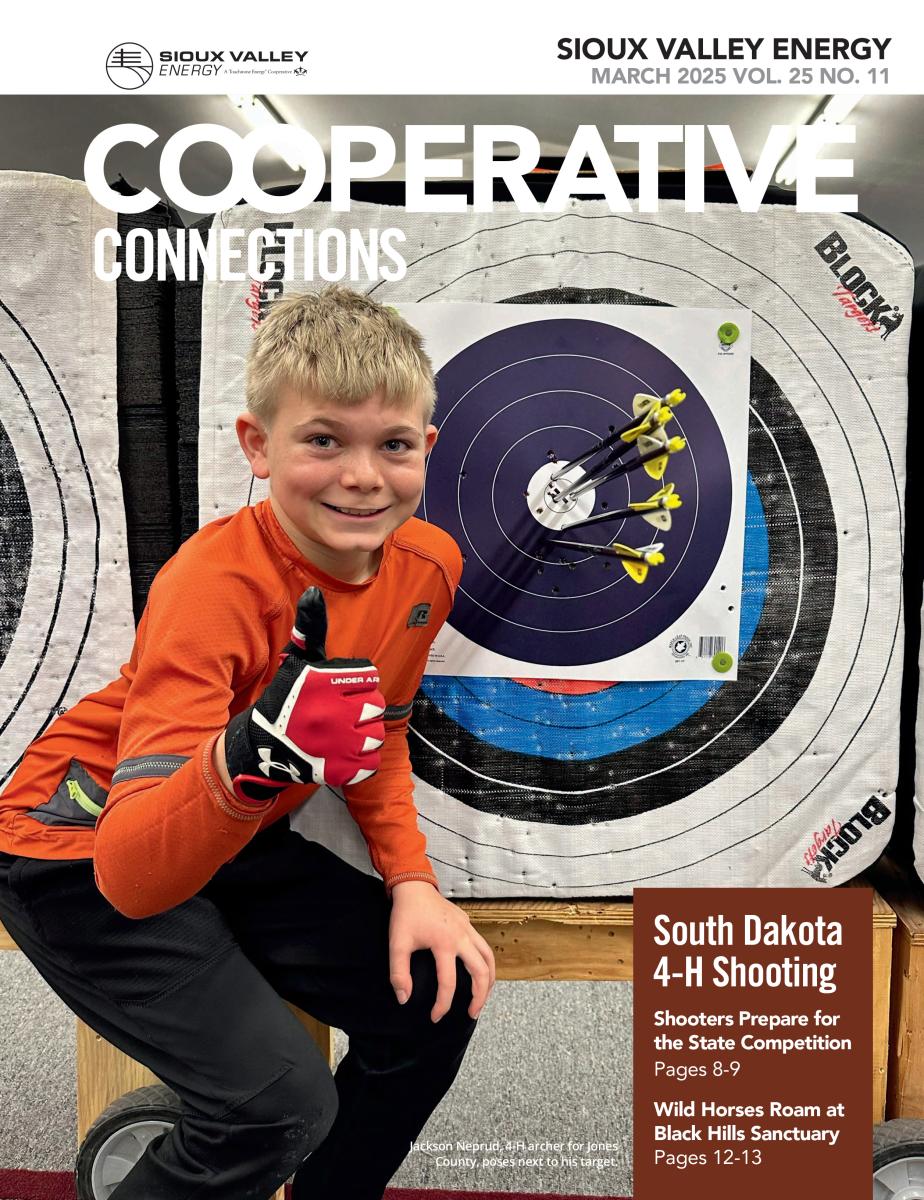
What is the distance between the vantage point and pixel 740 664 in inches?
47.0

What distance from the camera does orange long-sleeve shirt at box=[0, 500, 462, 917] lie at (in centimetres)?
79

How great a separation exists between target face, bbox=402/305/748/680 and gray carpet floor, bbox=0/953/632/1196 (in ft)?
2.22

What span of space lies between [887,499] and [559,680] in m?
0.45

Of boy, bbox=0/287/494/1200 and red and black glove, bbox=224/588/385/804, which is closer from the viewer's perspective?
red and black glove, bbox=224/588/385/804

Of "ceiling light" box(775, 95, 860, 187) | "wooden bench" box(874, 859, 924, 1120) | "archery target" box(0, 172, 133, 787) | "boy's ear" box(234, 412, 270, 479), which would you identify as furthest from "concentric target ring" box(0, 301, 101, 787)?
"wooden bench" box(874, 859, 924, 1120)

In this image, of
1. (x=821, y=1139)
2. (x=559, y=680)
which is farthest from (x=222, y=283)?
(x=821, y=1139)

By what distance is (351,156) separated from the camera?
109 centimetres

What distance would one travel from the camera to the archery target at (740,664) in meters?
1.14

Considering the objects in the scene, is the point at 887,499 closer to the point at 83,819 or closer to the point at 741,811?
the point at 741,811

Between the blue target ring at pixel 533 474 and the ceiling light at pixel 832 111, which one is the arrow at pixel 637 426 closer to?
the blue target ring at pixel 533 474

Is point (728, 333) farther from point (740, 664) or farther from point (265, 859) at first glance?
point (265, 859)
